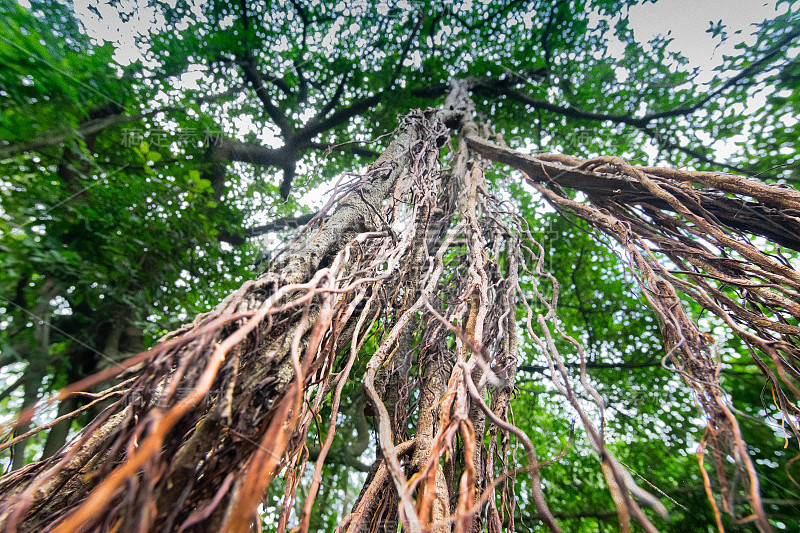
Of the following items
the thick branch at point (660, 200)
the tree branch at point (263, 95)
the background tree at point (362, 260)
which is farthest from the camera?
the tree branch at point (263, 95)

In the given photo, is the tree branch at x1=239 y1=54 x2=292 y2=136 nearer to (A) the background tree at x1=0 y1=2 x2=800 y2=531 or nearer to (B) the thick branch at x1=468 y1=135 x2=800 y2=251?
(A) the background tree at x1=0 y1=2 x2=800 y2=531

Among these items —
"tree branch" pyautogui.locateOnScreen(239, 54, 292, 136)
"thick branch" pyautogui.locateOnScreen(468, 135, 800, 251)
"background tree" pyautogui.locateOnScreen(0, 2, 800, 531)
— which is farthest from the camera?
"tree branch" pyautogui.locateOnScreen(239, 54, 292, 136)

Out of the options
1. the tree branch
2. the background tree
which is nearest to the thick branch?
the background tree

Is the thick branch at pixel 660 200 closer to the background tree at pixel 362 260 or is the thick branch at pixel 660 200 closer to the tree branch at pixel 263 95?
the background tree at pixel 362 260

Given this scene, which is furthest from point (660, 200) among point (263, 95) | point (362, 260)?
point (263, 95)

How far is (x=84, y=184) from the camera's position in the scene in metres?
2.01

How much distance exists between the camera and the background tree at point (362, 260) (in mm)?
516

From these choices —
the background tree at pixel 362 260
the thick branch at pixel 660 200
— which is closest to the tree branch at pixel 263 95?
the background tree at pixel 362 260

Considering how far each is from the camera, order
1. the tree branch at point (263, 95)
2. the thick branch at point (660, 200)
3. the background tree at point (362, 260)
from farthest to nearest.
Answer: the tree branch at point (263, 95) → the thick branch at point (660, 200) → the background tree at point (362, 260)

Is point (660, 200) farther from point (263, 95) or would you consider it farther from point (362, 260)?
point (263, 95)

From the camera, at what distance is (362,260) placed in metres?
1.00

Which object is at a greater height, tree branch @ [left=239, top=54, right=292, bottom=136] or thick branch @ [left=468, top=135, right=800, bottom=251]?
tree branch @ [left=239, top=54, right=292, bottom=136]

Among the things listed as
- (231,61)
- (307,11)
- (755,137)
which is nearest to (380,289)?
(755,137)

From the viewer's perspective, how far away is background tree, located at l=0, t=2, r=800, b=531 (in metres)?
0.52
